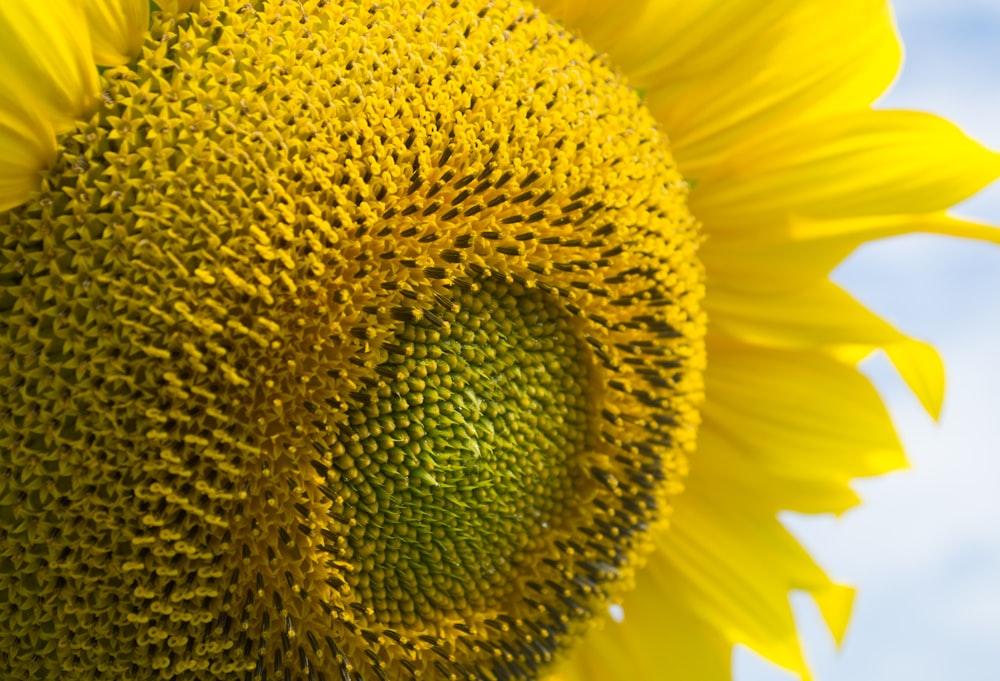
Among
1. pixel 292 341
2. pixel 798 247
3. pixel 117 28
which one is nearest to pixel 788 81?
pixel 798 247

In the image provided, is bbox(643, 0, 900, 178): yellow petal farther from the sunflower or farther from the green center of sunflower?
the green center of sunflower

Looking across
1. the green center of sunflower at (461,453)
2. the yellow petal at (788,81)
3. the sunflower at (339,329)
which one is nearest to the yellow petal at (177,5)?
the sunflower at (339,329)

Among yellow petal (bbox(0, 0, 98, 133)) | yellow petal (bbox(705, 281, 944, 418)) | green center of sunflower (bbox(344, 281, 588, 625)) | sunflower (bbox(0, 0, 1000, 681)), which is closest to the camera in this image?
yellow petal (bbox(0, 0, 98, 133))

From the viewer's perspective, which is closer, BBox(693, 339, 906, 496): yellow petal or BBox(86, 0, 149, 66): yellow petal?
BBox(86, 0, 149, 66): yellow petal

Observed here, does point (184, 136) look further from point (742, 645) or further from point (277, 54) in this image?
point (742, 645)

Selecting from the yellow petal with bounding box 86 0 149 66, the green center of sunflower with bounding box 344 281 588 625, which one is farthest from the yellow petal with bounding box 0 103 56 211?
the green center of sunflower with bounding box 344 281 588 625

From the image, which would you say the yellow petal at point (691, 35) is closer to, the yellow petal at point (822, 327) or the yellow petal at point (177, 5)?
the yellow petal at point (822, 327)

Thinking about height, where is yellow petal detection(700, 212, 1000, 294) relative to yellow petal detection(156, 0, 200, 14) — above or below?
below
